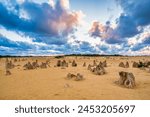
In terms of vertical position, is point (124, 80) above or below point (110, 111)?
above

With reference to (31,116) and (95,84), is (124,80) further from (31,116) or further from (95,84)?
(31,116)

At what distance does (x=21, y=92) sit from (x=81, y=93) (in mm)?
2628

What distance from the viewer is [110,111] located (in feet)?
22.6

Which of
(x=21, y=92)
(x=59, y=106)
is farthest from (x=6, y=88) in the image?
(x=59, y=106)

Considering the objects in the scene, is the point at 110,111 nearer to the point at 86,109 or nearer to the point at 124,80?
the point at 86,109

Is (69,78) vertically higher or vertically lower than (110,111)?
higher

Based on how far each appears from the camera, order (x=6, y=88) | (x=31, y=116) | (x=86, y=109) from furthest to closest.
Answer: (x=6, y=88)
(x=86, y=109)
(x=31, y=116)

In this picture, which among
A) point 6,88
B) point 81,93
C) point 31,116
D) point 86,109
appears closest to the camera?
point 31,116

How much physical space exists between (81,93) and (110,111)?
2.51 m

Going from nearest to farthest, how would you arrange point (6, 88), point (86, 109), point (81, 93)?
1. point (86, 109)
2. point (81, 93)
3. point (6, 88)

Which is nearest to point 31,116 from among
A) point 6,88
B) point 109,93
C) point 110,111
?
point 110,111

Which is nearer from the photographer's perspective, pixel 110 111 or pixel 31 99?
pixel 110 111

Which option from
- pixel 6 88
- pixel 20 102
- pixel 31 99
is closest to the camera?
pixel 20 102

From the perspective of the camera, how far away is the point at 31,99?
27.5ft
